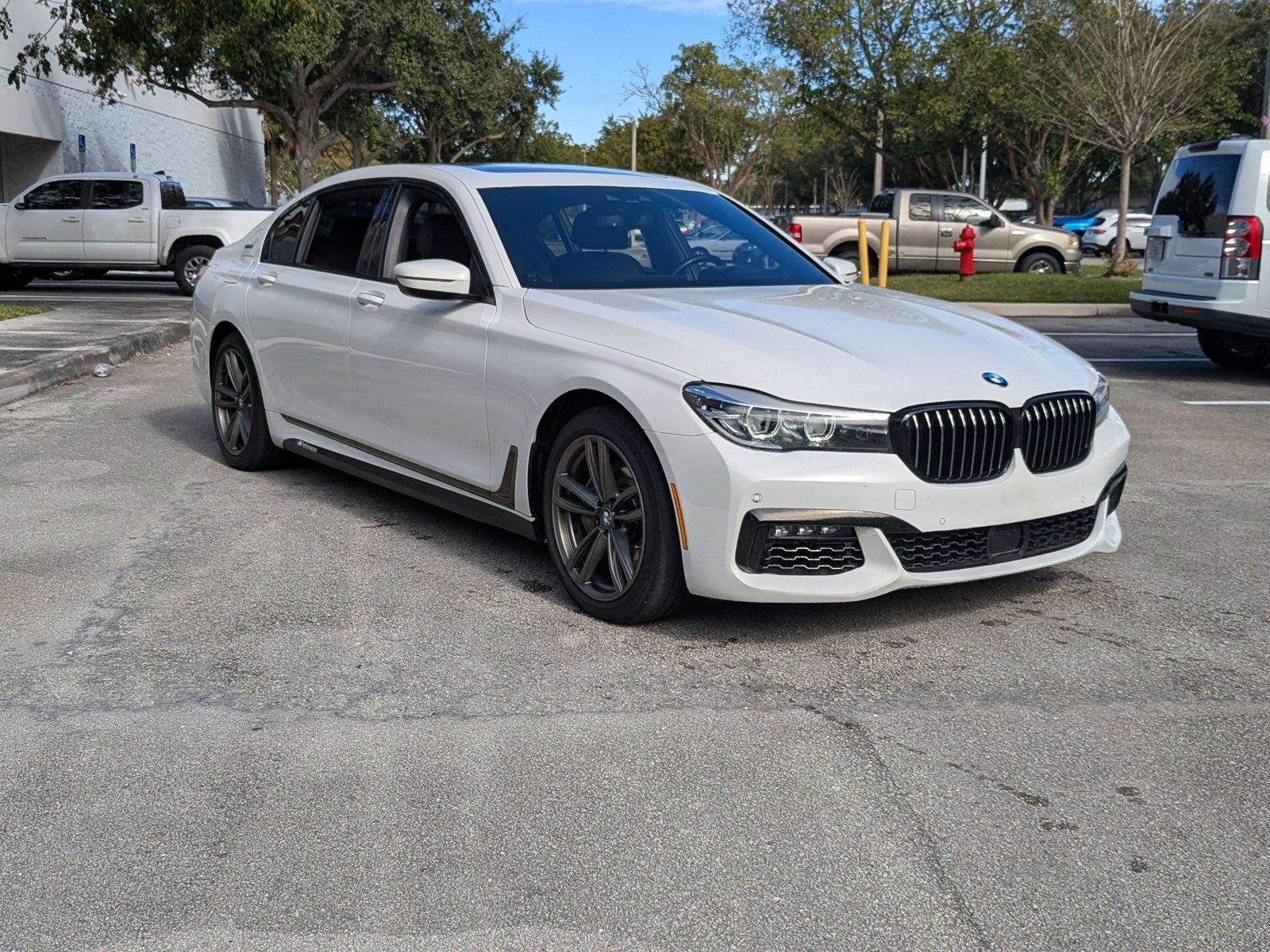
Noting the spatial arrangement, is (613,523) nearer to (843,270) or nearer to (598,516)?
(598,516)

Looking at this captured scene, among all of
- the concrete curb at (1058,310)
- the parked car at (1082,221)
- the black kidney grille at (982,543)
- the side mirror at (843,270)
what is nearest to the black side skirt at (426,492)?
the black kidney grille at (982,543)

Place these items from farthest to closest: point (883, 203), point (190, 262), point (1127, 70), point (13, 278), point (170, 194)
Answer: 1. point (883, 203)
2. point (1127, 70)
3. point (13, 278)
4. point (170, 194)
5. point (190, 262)

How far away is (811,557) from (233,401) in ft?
13.6

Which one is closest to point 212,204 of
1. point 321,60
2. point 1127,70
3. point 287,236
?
point 321,60

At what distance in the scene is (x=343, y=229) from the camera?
672cm

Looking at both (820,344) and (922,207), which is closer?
(820,344)

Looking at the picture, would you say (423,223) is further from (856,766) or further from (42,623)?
(856,766)

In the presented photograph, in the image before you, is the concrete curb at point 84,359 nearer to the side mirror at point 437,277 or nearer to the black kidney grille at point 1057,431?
the side mirror at point 437,277

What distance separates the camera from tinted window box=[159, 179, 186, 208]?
22078mm

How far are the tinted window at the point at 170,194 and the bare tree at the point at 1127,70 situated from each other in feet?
48.9

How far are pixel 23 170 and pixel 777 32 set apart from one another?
1745cm

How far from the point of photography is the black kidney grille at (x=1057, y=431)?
4820mm

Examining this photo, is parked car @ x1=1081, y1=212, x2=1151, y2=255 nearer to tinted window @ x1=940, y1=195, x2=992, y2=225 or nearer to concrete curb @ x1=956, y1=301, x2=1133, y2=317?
tinted window @ x1=940, y1=195, x2=992, y2=225

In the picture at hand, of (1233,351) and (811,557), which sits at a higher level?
(811,557)
